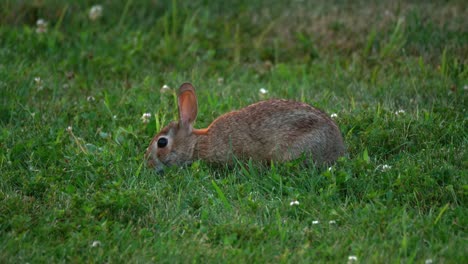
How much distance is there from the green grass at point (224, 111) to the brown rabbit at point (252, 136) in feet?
0.61

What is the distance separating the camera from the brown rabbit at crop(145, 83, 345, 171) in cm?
616

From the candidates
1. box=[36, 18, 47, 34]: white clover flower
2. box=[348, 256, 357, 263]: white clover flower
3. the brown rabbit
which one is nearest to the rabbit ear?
the brown rabbit

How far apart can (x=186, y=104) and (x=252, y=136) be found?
2.24ft

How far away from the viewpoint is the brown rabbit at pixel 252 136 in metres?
6.16

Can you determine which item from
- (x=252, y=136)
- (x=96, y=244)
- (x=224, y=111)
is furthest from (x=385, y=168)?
(x=96, y=244)

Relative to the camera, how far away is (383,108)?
23.3 feet

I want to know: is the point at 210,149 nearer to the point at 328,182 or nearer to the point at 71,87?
the point at 328,182

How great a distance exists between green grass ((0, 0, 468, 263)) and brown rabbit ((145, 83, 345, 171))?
19cm

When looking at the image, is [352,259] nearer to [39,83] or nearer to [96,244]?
[96,244]

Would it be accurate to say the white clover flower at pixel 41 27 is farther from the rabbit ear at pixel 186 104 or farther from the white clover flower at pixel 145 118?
the rabbit ear at pixel 186 104

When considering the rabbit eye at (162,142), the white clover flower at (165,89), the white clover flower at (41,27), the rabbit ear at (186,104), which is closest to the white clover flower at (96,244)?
the rabbit eye at (162,142)

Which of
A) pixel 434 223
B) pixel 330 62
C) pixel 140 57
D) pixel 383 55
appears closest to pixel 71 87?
pixel 140 57

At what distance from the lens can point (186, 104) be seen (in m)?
6.61

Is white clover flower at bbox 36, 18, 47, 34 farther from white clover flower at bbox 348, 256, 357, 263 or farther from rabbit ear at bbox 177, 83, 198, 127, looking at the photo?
white clover flower at bbox 348, 256, 357, 263
